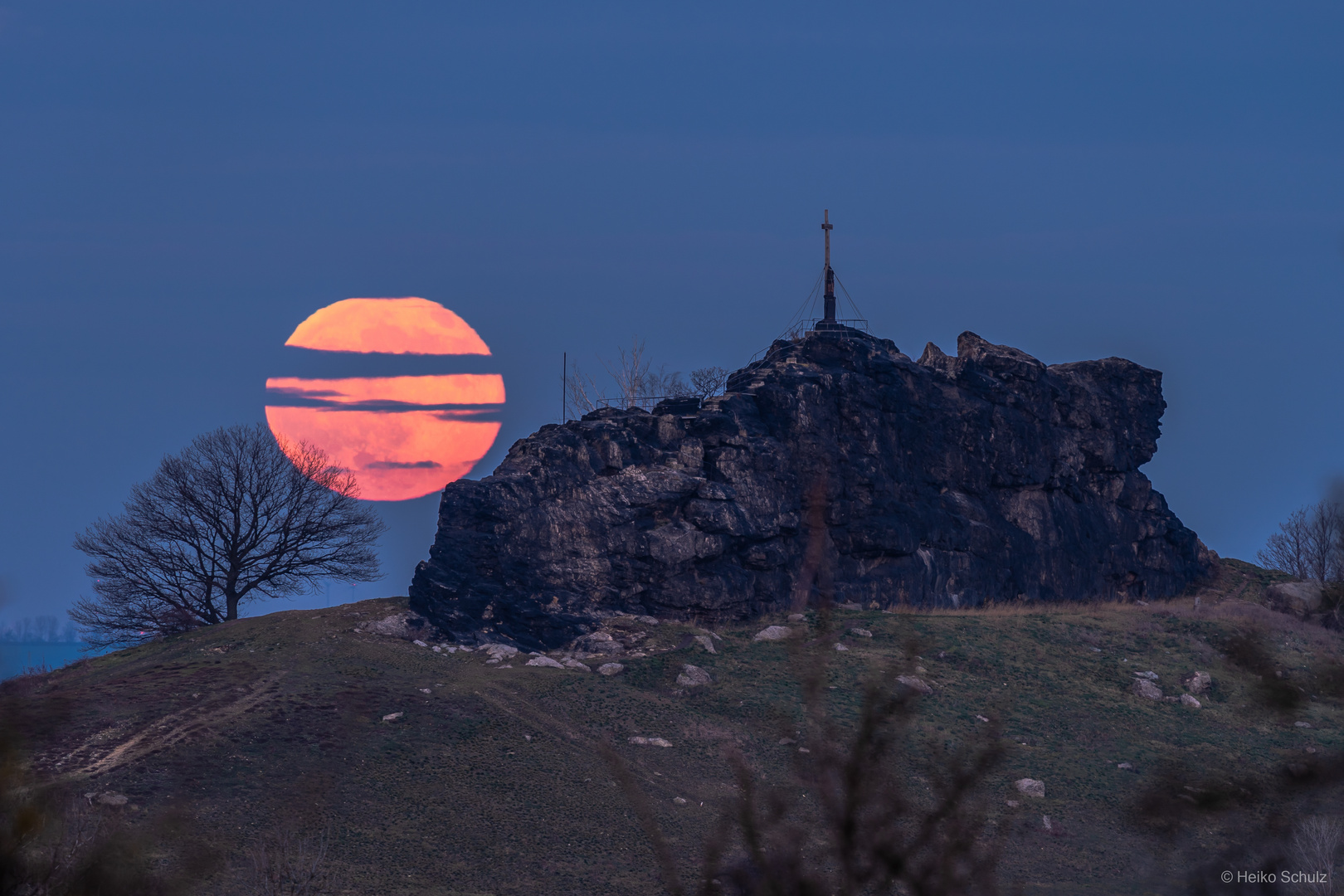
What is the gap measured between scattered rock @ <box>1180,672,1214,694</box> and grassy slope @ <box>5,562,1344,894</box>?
0.50 metres

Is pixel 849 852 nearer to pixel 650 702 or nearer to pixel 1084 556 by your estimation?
pixel 650 702

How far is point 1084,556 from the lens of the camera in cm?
4762

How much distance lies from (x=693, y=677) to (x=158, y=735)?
13.7 m

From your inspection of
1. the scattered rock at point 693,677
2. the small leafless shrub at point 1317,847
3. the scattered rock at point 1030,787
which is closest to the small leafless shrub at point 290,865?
the scattered rock at point 693,677

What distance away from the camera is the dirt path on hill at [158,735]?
22453 millimetres

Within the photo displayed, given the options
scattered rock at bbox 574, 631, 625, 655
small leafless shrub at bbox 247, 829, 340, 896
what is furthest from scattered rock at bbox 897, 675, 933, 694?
small leafless shrub at bbox 247, 829, 340, 896

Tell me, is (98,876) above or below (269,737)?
above

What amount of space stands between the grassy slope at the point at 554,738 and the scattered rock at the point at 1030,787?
407 mm

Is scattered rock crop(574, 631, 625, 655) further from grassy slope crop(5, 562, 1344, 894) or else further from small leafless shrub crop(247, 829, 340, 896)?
small leafless shrub crop(247, 829, 340, 896)

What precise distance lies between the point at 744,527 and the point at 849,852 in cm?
3149

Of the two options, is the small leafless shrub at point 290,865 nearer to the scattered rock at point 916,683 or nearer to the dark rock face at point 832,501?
the dark rock face at point 832,501

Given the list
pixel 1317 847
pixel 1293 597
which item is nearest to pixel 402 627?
pixel 1317 847

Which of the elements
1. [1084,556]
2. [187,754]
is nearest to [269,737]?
[187,754]

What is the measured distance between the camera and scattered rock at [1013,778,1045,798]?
26875mm
